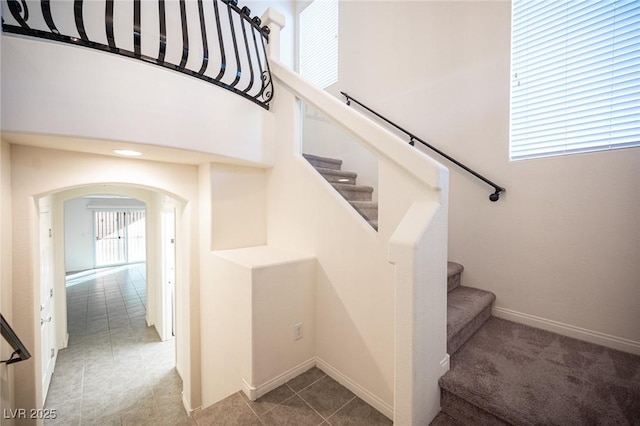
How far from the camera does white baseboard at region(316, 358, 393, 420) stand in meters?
1.61

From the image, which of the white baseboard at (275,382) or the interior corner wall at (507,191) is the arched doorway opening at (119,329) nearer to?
the white baseboard at (275,382)

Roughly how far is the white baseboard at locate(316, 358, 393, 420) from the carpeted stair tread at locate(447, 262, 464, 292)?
104 centimetres

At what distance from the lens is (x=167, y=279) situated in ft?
14.0

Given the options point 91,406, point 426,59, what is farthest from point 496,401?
point 91,406

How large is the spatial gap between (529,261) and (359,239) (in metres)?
1.44

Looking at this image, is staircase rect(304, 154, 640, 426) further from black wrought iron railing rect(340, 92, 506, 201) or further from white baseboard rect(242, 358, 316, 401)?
white baseboard rect(242, 358, 316, 401)

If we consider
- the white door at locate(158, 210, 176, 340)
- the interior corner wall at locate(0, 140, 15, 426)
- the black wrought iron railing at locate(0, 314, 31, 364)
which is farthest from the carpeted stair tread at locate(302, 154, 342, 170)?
the white door at locate(158, 210, 176, 340)

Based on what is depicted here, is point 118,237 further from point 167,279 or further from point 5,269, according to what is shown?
point 5,269

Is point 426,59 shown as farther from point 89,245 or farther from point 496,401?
point 89,245

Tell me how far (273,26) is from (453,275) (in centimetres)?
307

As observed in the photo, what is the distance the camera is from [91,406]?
300cm

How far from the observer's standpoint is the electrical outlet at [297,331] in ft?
6.58

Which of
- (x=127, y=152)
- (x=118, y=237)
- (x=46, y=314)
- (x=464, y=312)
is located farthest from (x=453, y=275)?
(x=118, y=237)

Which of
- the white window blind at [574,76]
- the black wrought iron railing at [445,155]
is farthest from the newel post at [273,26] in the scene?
the white window blind at [574,76]
